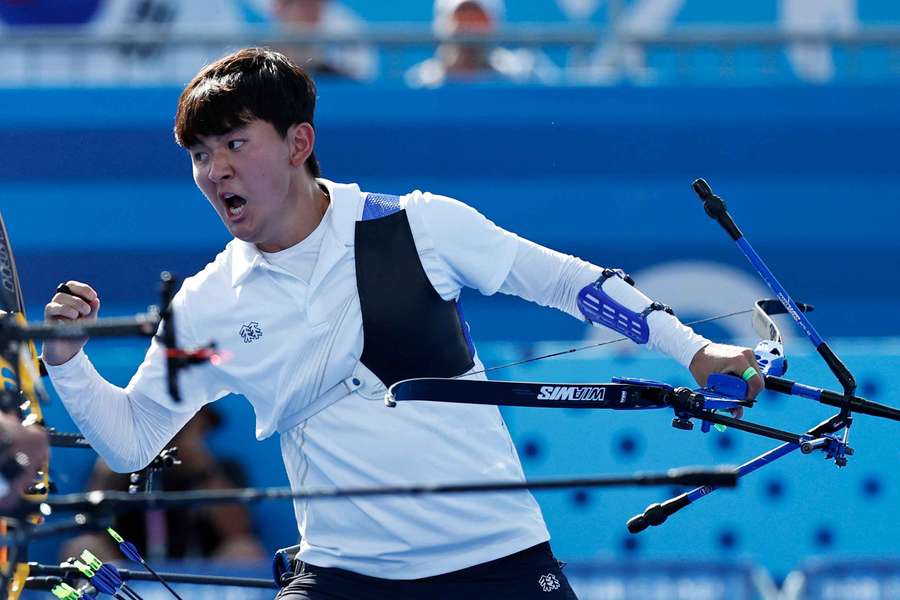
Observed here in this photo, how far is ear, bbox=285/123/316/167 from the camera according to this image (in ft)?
11.5

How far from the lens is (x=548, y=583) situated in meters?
3.33

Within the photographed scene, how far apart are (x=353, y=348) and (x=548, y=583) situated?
0.67m

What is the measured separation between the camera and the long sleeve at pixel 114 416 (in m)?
3.39

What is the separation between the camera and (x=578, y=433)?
541cm

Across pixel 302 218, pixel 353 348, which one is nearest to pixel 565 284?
pixel 353 348

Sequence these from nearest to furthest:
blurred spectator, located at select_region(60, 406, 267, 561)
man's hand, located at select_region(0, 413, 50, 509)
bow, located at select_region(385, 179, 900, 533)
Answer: man's hand, located at select_region(0, 413, 50, 509) < bow, located at select_region(385, 179, 900, 533) < blurred spectator, located at select_region(60, 406, 267, 561)

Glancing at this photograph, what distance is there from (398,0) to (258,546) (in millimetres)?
3292

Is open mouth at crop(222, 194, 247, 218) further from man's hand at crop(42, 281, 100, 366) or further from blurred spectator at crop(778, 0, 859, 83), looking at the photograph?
blurred spectator at crop(778, 0, 859, 83)

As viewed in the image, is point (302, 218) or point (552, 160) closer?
point (302, 218)

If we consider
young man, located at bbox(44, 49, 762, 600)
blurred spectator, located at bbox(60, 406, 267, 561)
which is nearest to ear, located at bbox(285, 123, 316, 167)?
young man, located at bbox(44, 49, 762, 600)

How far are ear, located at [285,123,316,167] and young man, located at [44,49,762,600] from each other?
1cm

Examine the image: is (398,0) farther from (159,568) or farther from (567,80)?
(159,568)

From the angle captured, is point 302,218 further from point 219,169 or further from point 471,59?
point 471,59

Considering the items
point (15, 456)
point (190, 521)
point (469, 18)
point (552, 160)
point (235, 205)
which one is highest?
point (469, 18)
